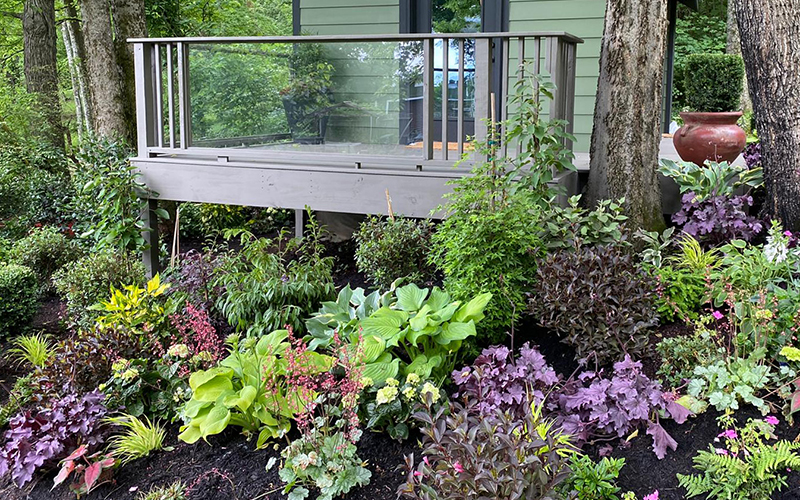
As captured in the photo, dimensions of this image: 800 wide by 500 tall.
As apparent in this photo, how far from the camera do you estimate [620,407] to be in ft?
10.00

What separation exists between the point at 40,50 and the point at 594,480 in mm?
12732

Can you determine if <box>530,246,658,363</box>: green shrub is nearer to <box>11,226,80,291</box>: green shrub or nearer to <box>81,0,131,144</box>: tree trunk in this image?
<box>11,226,80,291</box>: green shrub

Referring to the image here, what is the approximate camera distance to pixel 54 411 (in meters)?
3.32

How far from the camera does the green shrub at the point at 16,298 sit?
5.07 m

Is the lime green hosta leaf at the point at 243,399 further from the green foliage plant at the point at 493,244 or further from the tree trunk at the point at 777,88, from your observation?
the tree trunk at the point at 777,88

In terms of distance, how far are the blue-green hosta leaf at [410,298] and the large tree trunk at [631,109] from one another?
1.84 metres

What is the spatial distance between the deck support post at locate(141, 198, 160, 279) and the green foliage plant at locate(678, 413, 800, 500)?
188 inches

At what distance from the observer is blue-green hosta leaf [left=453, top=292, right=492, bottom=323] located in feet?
11.3

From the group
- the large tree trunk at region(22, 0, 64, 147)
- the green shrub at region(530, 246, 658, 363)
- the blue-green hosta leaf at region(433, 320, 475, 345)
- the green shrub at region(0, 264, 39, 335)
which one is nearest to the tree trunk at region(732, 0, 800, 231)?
the green shrub at region(530, 246, 658, 363)

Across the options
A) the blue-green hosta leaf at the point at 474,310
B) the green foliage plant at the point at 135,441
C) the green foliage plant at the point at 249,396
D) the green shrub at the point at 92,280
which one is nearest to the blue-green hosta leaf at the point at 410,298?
the blue-green hosta leaf at the point at 474,310

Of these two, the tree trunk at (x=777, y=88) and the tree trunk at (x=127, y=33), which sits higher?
the tree trunk at (x=127, y=33)

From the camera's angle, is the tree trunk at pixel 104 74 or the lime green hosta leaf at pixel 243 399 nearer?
the lime green hosta leaf at pixel 243 399

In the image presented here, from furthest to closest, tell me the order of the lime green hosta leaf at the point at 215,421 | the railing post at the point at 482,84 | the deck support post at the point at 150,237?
the deck support post at the point at 150,237 < the railing post at the point at 482,84 < the lime green hosta leaf at the point at 215,421

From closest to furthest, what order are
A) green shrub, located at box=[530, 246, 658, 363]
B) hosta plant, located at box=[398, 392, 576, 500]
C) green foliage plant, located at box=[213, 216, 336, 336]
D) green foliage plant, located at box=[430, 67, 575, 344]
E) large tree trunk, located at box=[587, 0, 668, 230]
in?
1. hosta plant, located at box=[398, 392, 576, 500]
2. green shrub, located at box=[530, 246, 658, 363]
3. green foliage plant, located at box=[430, 67, 575, 344]
4. green foliage plant, located at box=[213, 216, 336, 336]
5. large tree trunk, located at box=[587, 0, 668, 230]
